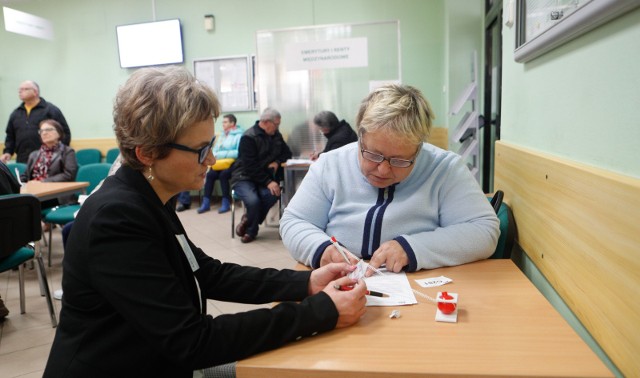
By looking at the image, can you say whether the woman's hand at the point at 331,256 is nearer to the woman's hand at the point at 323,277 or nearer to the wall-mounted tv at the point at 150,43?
the woman's hand at the point at 323,277

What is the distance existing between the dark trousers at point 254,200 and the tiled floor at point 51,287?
19cm

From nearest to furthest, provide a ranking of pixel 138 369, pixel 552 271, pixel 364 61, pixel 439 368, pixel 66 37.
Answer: pixel 439 368, pixel 138 369, pixel 552 271, pixel 364 61, pixel 66 37

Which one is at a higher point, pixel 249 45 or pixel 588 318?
pixel 249 45

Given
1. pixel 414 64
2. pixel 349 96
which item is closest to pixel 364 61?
pixel 349 96

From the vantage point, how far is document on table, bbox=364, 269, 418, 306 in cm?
109

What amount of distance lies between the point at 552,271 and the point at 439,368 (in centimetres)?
69

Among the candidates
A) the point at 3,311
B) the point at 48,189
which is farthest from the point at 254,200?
the point at 3,311

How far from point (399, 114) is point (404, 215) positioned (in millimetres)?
319

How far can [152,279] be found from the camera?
0.86 metres

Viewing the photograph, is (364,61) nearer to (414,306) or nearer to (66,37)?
(414,306)

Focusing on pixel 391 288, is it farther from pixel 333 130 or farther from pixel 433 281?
pixel 333 130

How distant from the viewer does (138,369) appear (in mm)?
942

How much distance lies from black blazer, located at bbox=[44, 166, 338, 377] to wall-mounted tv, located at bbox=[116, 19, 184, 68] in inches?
258

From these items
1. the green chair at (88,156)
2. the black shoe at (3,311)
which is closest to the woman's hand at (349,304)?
the black shoe at (3,311)
